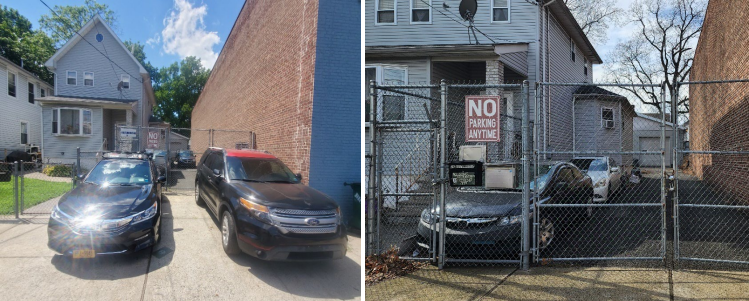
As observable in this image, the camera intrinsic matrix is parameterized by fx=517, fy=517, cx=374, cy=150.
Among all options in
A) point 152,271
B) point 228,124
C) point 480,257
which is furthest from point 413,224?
point 152,271

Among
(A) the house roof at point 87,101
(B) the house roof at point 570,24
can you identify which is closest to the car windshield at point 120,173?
(A) the house roof at point 87,101

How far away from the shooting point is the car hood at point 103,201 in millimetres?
4227

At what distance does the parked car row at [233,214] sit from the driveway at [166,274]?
0.11 m

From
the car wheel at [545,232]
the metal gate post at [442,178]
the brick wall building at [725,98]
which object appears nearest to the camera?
the metal gate post at [442,178]

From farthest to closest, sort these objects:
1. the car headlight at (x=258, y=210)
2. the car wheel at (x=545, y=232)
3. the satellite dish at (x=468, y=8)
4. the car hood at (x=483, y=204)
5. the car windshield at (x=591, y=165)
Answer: the satellite dish at (x=468, y=8) → the car windshield at (x=591, y=165) → the car wheel at (x=545, y=232) → the car hood at (x=483, y=204) → the car headlight at (x=258, y=210)

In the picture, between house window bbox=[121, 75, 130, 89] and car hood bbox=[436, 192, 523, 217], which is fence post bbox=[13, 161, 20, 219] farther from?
car hood bbox=[436, 192, 523, 217]

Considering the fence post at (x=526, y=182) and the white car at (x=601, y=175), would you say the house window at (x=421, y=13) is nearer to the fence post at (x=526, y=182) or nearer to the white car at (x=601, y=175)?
the white car at (x=601, y=175)

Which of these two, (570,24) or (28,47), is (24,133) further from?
(570,24)

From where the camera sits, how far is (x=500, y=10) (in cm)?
1531

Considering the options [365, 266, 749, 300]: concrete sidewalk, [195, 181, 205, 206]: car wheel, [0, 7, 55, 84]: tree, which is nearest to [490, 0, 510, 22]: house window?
[365, 266, 749, 300]: concrete sidewalk

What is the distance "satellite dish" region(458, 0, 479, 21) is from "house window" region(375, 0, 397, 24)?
1999mm

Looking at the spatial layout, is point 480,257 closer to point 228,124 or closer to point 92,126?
point 228,124

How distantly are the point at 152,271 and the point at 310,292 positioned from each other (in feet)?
4.57

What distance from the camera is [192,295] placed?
4.12m
